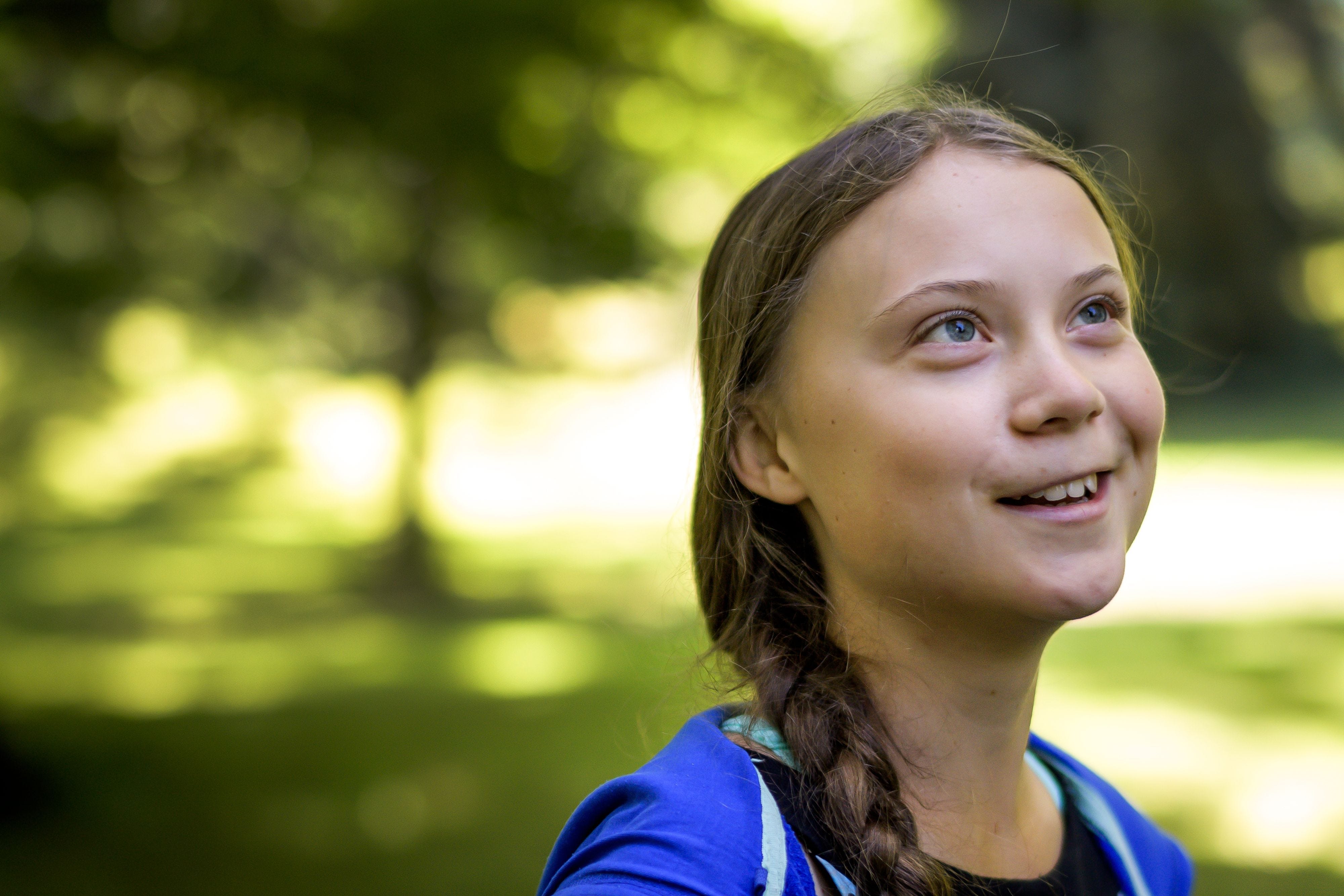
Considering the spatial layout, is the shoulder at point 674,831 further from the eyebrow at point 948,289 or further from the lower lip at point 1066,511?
the eyebrow at point 948,289

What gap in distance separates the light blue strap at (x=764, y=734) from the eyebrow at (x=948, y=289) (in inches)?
22.4

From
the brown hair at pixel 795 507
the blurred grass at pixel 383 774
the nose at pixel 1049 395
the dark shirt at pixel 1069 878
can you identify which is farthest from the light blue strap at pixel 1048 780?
the blurred grass at pixel 383 774

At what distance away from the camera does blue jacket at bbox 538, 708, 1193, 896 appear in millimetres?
1284

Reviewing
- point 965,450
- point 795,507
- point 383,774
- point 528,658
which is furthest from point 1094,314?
point 528,658

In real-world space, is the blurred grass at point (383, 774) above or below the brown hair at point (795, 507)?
below

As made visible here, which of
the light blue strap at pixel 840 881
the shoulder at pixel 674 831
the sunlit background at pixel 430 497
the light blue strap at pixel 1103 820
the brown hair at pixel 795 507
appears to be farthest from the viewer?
the sunlit background at pixel 430 497

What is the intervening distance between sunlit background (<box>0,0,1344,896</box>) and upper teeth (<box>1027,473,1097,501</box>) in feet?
1.98

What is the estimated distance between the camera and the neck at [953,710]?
1.62 m

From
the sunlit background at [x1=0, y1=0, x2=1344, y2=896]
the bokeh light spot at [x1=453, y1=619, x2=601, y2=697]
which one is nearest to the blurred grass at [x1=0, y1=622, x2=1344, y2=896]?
the sunlit background at [x1=0, y1=0, x2=1344, y2=896]

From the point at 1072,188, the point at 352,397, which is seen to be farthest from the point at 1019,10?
the point at 1072,188

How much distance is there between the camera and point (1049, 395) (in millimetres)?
1502

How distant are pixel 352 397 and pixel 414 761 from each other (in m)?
12.8

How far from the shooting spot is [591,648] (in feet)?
27.9

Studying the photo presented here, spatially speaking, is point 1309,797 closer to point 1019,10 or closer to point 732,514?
point 732,514
